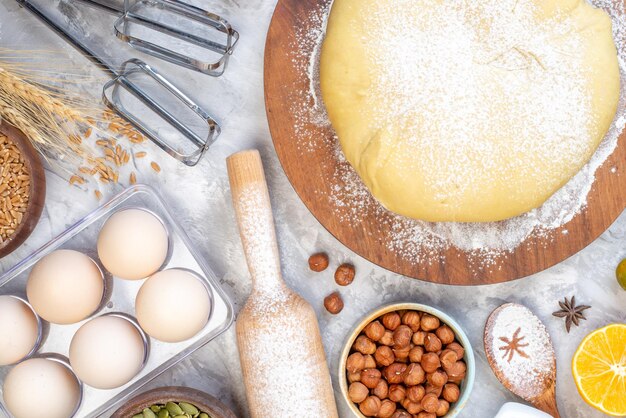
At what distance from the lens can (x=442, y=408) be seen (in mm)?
1225

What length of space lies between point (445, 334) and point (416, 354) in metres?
0.07

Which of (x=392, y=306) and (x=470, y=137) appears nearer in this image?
(x=470, y=137)

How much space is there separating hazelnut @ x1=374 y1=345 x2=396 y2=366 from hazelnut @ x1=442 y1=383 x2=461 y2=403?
11cm

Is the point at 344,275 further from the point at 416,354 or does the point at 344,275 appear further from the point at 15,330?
the point at 15,330

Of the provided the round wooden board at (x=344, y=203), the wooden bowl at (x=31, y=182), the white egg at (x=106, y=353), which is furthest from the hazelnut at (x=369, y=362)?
the wooden bowl at (x=31, y=182)

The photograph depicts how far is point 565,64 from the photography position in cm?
99

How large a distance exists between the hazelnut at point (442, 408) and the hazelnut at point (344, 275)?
0.93 feet

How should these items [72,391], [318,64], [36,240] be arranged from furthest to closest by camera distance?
[36,240], [72,391], [318,64]

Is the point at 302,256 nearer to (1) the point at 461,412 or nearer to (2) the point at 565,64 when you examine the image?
(1) the point at 461,412

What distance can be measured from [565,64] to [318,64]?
394mm

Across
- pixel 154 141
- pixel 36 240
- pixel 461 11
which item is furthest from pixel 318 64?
pixel 36 240

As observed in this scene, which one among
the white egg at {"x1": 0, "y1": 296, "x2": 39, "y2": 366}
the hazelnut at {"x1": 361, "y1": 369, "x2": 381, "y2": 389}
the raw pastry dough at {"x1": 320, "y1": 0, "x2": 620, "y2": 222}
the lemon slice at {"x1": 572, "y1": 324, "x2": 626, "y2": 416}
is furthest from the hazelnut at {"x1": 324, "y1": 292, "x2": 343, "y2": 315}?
the white egg at {"x1": 0, "y1": 296, "x2": 39, "y2": 366}

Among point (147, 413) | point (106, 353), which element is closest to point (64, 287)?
point (106, 353)

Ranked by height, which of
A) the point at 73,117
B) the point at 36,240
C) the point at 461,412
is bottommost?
the point at 461,412
